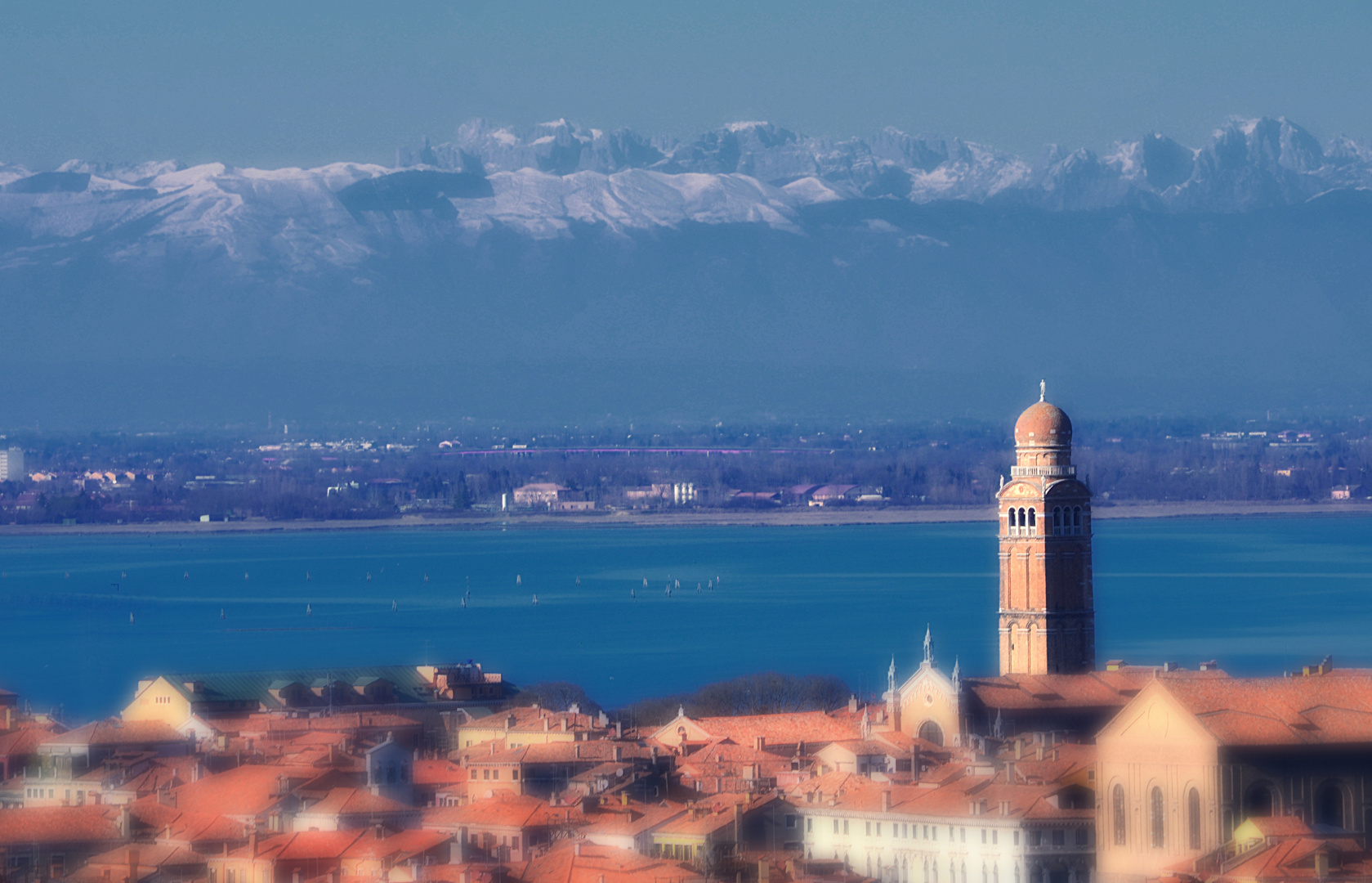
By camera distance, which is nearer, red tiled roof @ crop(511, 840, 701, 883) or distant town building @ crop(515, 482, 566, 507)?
red tiled roof @ crop(511, 840, 701, 883)

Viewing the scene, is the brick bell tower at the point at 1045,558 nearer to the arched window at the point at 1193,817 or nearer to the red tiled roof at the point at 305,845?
the arched window at the point at 1193,817

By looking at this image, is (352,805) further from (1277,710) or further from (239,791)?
(1277,710)

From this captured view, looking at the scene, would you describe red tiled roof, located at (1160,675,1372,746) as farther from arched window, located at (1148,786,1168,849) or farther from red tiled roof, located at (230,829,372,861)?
red tiled roof, located at (230,829,372,861)

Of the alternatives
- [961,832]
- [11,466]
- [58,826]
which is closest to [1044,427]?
[961,832]

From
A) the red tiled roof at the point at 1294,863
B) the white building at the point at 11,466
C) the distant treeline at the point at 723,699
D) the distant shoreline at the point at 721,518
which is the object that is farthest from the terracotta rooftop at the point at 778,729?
the white building at the point at 11,466

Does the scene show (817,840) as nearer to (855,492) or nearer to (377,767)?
(377,767)

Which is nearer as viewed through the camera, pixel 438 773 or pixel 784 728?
pixel 438 773

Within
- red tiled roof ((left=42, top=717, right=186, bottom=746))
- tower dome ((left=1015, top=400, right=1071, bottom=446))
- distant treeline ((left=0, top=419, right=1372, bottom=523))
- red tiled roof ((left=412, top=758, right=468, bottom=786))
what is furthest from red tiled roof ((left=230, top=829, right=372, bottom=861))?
distant treeline ((left=0, top=419, right=1372, bottom=523))
